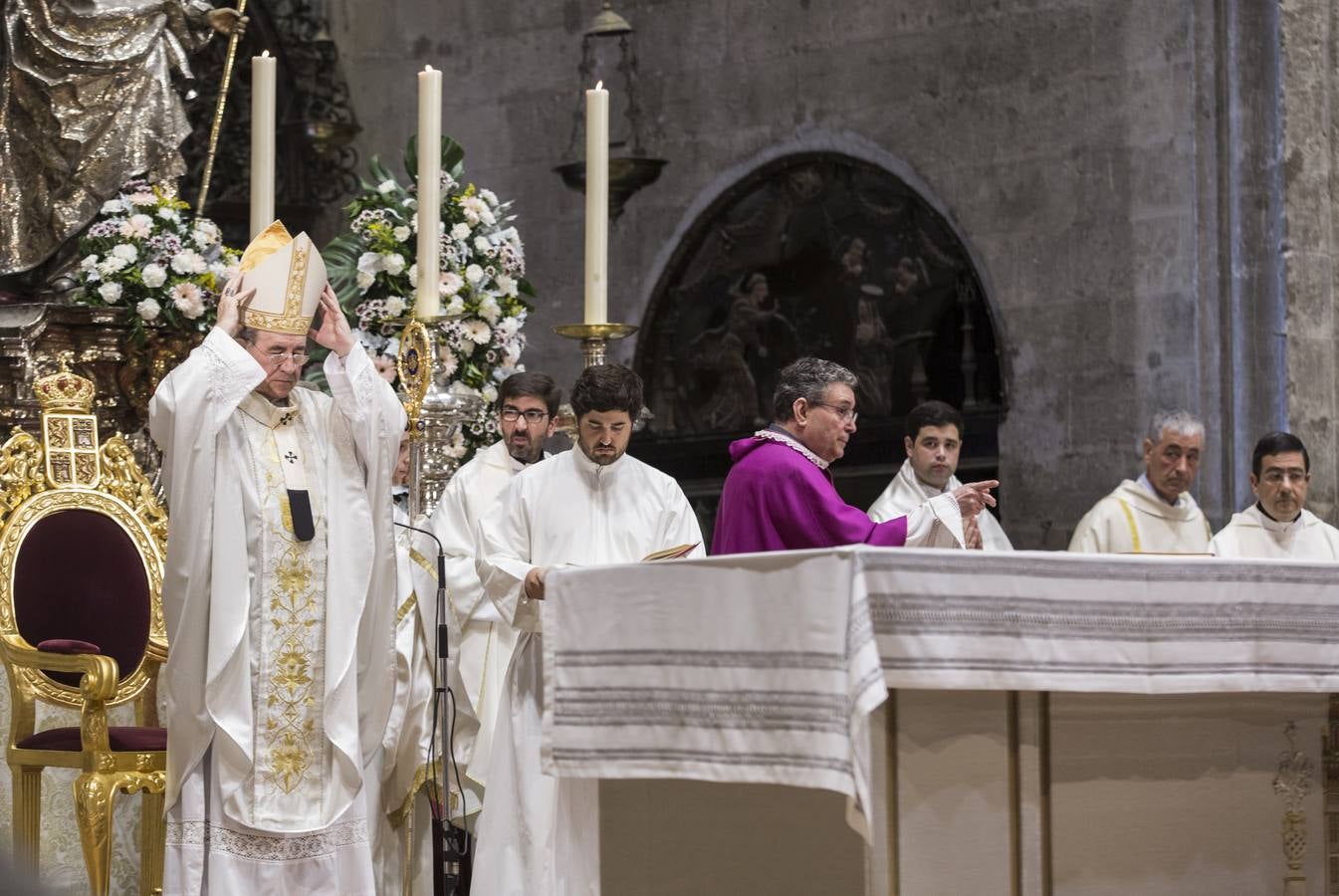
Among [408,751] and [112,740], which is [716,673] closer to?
[112,740]

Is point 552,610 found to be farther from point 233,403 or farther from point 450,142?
point 450,142

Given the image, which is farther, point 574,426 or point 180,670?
point 574,426

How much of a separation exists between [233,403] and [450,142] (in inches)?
122

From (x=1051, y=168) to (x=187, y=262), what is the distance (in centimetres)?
424

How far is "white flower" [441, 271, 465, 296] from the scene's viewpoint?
23.2 feet

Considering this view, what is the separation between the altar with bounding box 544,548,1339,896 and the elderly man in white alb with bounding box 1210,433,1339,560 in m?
2.73

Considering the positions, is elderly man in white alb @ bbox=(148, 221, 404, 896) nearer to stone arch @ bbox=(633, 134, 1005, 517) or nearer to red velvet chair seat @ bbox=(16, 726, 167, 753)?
red velvet chair seat @ bbox=(16, 726, 167, 753)

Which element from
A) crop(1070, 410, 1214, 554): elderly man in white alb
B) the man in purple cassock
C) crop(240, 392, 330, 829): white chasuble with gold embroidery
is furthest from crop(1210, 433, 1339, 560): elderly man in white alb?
crop(240, 392, 330, 829): white chasuble with gold embroidery

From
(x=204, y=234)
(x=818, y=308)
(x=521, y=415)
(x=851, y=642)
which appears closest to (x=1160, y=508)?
(x=521, y=415)

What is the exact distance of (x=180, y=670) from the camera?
5.00 m

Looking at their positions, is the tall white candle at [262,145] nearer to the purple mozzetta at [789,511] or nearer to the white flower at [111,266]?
the white flower at [111,266]

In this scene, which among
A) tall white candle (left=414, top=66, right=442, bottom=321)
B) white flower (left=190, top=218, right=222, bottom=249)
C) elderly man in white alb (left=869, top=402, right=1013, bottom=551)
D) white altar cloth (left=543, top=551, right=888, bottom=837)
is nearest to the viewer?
white altar cloth (left=543, top=551, right=888, bottom=837)

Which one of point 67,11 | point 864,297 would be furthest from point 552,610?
point 864,297

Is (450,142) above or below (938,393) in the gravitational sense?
above
